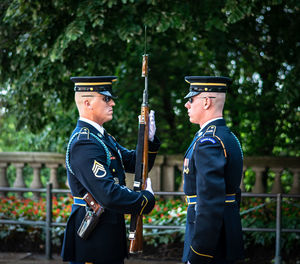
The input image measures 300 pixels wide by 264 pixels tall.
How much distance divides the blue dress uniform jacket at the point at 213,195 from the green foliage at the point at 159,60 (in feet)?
8.00

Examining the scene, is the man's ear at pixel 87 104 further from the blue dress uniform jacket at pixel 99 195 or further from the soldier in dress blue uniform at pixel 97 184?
the blue dress uniform jacket at pixel 99 195

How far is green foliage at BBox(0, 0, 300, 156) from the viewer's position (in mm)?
5562

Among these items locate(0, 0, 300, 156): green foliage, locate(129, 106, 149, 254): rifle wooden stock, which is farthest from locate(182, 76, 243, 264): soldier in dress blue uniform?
locate(0, 0, 300, 156): green foliage

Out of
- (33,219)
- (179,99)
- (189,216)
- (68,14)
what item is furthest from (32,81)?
(189,216)

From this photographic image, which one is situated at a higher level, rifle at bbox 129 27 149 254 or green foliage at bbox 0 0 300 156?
green foliage at bbox 0 0 300 156

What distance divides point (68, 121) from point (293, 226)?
3577 mm

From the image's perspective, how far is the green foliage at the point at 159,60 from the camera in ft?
18.2

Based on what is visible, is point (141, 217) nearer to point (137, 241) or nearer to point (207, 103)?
point (137, 241)

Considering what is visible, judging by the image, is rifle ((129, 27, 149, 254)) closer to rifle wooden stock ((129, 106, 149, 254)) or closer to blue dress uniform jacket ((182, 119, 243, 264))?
rifle wooden stock ((129, 106, 149, 254))

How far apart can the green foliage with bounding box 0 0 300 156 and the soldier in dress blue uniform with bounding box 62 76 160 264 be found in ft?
7.22

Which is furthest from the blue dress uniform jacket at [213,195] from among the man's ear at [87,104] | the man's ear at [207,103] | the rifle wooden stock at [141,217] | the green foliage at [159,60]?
the green foliage at [159,60]

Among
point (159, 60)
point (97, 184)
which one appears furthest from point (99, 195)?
point (159, 60)

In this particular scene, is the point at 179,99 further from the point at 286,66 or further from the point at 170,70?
the point at 286,66

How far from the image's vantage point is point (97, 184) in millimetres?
2783
